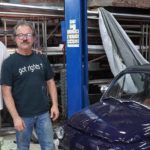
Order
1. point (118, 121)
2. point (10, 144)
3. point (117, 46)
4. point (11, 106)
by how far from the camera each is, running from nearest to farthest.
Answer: point (11, 106) → point (118, 121) → point (10, 144) → point (117, 46)

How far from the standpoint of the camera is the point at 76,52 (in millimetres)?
5973

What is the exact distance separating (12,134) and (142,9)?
4.40m

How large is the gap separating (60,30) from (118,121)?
163 inches

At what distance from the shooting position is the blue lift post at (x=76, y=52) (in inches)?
233

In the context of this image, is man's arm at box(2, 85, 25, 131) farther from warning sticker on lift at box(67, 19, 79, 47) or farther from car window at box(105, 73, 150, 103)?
warning sticker on lift at box(67, 19, 79, 47)

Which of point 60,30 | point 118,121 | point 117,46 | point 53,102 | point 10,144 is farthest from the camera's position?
point 60,30

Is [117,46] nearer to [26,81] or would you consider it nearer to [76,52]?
[76,52]

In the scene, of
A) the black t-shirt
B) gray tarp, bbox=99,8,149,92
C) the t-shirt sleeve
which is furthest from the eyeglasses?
gray tarp, bbox=99,8,149,92

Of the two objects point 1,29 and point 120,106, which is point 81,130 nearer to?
point 120,106

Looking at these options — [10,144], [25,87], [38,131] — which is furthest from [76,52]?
[25,87]

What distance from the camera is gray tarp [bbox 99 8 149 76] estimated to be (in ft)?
23.6

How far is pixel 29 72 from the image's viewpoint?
11.5ft

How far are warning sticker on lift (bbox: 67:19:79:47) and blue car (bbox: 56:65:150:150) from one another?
5.18 ft

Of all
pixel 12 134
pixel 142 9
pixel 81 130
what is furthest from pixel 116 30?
pixel 81 130
